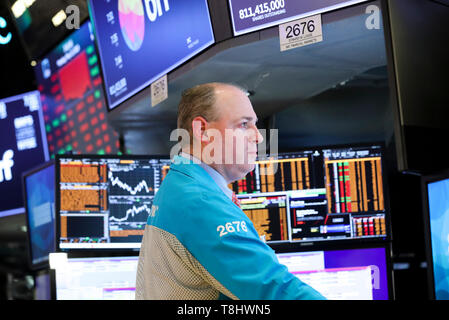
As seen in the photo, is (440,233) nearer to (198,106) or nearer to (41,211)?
(198,106)

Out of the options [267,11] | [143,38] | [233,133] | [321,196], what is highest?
[143,38]

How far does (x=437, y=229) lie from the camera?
2.07m

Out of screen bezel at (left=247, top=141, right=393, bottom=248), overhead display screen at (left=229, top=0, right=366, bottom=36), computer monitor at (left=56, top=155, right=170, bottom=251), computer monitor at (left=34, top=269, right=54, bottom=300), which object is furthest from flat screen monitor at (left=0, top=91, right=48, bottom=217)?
overhead display screen at (left=229, top=0, right=366, bottom=36)

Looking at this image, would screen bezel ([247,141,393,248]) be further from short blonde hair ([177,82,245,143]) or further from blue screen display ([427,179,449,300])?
short blonde hair ([177,82,245,143])

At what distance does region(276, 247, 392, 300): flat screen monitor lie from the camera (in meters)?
2.62

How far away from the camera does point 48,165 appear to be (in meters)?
3.29

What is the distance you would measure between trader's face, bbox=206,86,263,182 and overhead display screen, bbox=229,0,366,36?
2.13 ft

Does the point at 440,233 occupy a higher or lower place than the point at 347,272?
higher

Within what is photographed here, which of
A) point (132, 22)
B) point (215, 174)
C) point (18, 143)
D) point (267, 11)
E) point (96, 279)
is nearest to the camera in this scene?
point (215, 174)

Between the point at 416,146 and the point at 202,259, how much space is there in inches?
30.4

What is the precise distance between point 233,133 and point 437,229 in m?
0.86

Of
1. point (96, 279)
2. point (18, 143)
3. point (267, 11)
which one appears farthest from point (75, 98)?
Result: point (267, 11)

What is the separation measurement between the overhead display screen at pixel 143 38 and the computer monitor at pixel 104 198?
35 cm
